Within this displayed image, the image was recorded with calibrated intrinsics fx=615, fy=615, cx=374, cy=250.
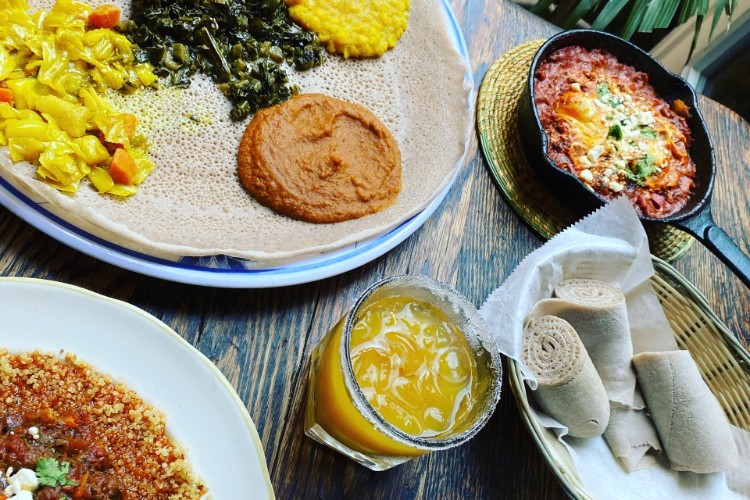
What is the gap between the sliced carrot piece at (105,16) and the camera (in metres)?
1.68

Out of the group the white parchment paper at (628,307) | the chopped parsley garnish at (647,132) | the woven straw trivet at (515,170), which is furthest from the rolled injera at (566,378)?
the chopped parsley garnish at (647,132)

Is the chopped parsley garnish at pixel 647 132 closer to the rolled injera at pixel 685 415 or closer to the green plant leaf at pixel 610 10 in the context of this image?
the rolled injera at pixel 685 415

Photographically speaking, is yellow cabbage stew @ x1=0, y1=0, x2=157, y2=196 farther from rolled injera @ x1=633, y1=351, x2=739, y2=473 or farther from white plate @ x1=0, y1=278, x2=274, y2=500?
rolled injera @ x1=633, y1=351, x2=739, y2=473

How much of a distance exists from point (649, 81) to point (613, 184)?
0.57 m

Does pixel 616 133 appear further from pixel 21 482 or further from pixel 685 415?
Result: pixel 21 482

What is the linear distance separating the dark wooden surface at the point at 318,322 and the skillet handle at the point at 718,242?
0.46 metres

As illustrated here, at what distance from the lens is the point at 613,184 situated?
206 cm

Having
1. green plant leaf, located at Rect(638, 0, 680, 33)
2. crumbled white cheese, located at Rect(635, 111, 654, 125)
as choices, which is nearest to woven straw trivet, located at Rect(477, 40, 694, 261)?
crumbled white cheese, located at Rect(635, 111, 654, 125)

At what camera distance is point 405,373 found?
1.34 metres

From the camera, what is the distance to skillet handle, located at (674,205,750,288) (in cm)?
179

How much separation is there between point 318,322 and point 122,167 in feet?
2.03

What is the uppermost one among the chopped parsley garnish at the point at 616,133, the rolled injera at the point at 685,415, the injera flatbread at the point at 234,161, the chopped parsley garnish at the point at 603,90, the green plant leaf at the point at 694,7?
the green plant leaf at the point at 694,7

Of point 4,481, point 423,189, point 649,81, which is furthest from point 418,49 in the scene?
point 4,481

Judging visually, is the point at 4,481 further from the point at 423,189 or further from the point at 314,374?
the point at 423,189
